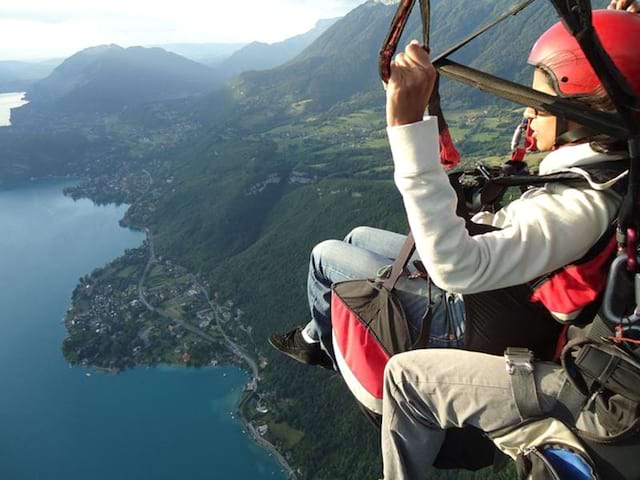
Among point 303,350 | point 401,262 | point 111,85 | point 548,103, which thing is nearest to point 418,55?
point 548,103

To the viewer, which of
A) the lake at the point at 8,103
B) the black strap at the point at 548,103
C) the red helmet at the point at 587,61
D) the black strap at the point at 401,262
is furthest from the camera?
the lake at the point at 8,103

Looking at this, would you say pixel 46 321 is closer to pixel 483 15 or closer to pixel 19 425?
pixel 19 425

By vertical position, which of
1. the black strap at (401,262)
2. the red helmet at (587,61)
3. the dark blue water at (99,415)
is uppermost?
the red helmet at (587,61)

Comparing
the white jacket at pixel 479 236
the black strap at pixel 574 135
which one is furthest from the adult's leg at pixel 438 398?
the black strap at pixel 574 135

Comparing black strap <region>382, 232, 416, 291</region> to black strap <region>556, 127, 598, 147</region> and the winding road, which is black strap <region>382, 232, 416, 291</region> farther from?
the winding road

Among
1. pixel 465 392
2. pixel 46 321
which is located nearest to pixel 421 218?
pixel 465 392

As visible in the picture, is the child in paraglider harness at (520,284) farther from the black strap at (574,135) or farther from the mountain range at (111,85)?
the mountain range at (111,85)

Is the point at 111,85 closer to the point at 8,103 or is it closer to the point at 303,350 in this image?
the point at 8,103
